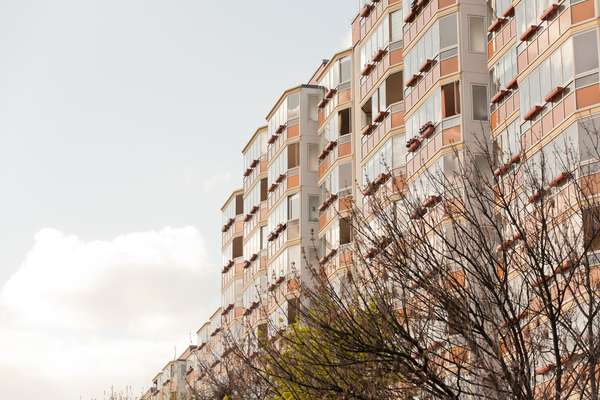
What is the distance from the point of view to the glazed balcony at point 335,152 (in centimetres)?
6378

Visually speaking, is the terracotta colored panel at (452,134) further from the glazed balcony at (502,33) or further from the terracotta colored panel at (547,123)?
the terracotta colored panel at (547,123)

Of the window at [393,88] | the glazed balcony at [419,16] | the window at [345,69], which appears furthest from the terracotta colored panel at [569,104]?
the window at [345,69]

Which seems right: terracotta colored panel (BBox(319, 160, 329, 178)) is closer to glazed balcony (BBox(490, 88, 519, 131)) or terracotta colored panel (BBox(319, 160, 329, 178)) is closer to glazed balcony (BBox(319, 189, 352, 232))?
glazed balcony (BBox(319, 189, 352, 232))

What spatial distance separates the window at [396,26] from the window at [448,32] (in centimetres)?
628

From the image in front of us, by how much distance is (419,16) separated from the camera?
52.4 meters

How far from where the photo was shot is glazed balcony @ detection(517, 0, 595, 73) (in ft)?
135

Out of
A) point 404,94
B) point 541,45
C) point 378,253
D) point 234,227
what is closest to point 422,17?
point 404,94

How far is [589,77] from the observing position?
40188 millimetres

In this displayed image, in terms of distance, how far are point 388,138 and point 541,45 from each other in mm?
13948

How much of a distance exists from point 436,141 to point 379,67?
30.7 ft

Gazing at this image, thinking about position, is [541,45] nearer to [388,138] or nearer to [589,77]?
[589,77]

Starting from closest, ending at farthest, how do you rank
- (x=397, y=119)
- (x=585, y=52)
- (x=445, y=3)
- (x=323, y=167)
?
(x=585, y=52)
(x=445, y=3)
(x=397, y=119)
(x=323, y=167)

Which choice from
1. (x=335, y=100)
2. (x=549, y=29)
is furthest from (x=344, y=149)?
(x=549, y=29)

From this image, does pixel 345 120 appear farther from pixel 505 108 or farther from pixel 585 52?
pixel 585 52
